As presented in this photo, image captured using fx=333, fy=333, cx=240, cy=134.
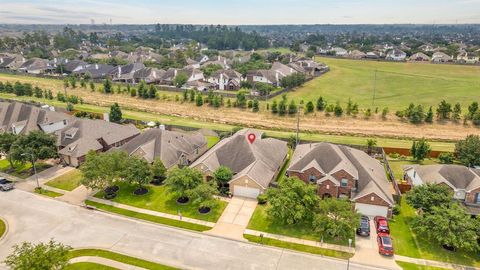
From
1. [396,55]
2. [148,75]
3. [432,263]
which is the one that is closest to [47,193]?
[432,263]

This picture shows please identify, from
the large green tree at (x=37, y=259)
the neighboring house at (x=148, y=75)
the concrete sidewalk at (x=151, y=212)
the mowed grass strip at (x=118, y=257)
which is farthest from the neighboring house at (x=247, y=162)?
the neighboring house at (x=148, y=75)

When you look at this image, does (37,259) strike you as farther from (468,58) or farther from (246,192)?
(468,58)

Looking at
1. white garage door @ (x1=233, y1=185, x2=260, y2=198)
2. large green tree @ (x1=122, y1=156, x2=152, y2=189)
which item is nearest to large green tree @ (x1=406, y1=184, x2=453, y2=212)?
white garage door @ (x1=233, y1=185, x2=260, y2=198)

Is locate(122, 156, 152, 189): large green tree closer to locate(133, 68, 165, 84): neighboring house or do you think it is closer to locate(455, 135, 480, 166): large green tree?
locate(455, 135, 480, 166): large green tree

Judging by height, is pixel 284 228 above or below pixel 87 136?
below

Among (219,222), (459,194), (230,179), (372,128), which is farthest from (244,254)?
(372,128)

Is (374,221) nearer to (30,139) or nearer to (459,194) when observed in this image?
(459,194)
